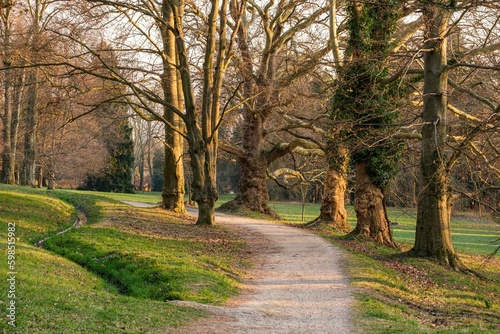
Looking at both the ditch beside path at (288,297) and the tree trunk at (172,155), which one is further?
the tree trunk at (172,155)

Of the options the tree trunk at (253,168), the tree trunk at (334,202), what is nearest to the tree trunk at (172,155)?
the tree trunk at (253,168)

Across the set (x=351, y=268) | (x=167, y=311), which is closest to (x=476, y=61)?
(x=351, y=268)

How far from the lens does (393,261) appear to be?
17.6 metres

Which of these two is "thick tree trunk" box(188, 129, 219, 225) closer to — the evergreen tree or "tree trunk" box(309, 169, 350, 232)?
"tree trunk" box(309, 169, 350, 232)

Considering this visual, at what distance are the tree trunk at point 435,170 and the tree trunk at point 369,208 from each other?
10.6 feet

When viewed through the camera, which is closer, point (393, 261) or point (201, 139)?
point (393, 261)

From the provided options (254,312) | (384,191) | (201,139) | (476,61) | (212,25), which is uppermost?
(212,25)

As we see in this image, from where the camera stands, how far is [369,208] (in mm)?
21141

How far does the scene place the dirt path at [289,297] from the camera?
936 cm

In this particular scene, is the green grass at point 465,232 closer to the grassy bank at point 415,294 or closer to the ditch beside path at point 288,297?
the grassy bank at point 415,294

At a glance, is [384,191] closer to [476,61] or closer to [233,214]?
[476,61]

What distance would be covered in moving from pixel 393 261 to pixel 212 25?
10947 millimetres

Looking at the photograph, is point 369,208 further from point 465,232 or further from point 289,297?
point 465,232

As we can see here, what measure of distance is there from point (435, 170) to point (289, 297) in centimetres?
786
